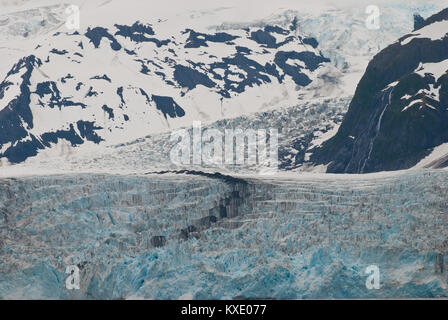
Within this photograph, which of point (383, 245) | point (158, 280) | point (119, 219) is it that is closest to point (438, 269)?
point (383, 245)

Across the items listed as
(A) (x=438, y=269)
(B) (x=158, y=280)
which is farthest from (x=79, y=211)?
(A) (x=438, y=269)

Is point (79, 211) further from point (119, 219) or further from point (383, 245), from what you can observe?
point (383, 245)

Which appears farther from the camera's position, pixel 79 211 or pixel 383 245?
pixel 79 211
